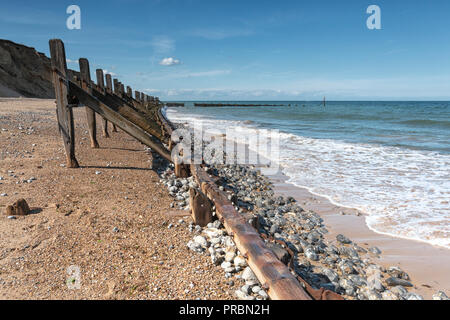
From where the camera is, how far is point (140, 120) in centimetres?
689

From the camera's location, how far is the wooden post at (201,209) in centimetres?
360

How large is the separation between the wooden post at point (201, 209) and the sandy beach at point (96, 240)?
22 cm

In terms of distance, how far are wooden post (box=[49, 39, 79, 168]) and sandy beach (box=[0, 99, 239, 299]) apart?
485 millimetres

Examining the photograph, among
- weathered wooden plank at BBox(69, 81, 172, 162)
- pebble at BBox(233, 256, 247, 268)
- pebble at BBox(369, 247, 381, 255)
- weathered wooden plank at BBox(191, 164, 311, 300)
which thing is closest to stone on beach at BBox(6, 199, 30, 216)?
weathered wooden plank at BBox(69, 81, 172, 162)

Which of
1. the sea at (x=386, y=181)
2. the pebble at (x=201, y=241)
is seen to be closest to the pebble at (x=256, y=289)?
the pebble at (x=201, y=241)

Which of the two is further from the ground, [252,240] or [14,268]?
[252,240]

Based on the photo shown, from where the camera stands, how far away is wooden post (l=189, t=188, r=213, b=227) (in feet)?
11.8

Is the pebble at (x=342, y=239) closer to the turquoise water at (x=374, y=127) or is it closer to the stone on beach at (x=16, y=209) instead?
the stone on beach at (x=16, y=209)

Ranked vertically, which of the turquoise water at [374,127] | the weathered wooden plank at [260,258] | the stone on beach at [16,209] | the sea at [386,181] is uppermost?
the turquoise water at [374,127]

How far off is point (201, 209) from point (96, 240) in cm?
129

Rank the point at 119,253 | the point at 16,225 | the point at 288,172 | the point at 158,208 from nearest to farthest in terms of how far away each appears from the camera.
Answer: the point at 119,253 < the point at 16,225 < the point at 158,208 < the point at 288,172

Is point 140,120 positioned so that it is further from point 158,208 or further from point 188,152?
point 158,208
